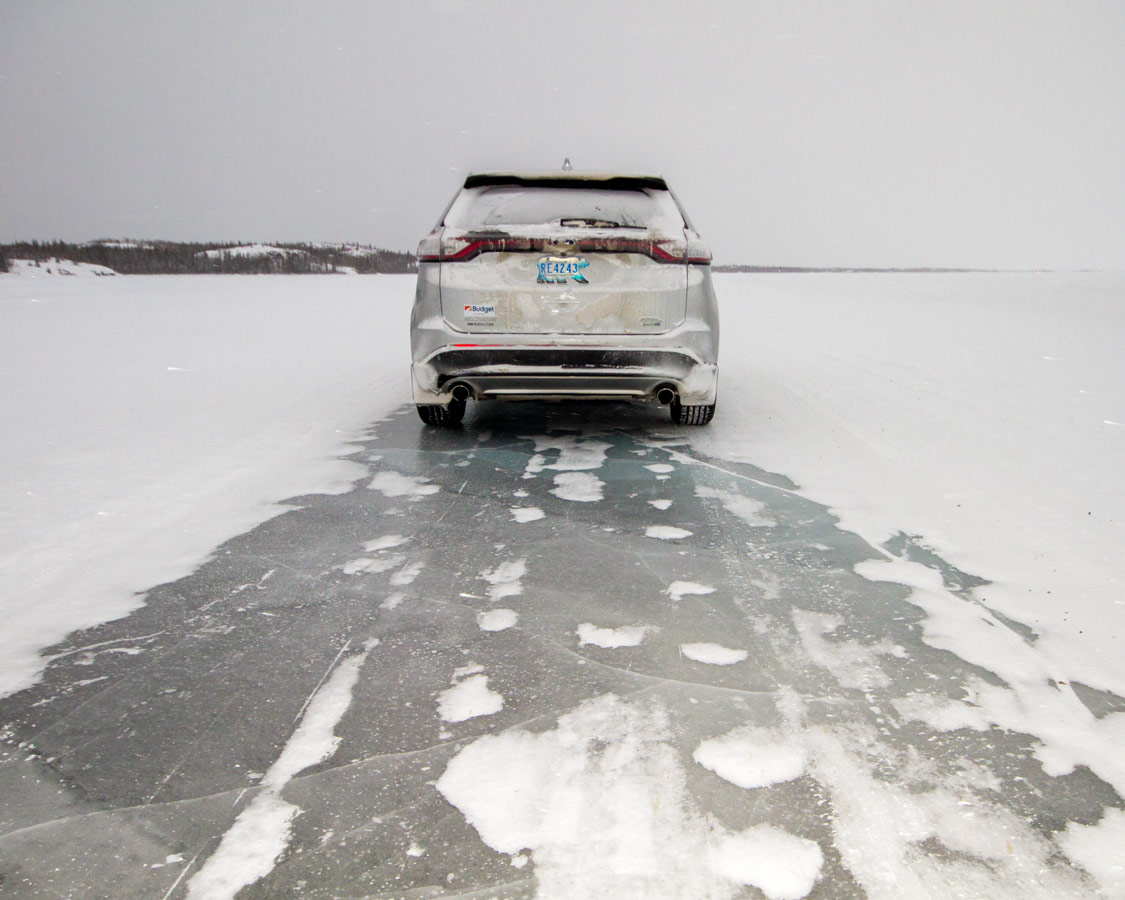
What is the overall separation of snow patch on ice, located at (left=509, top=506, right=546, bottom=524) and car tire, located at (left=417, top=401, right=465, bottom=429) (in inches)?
79.0

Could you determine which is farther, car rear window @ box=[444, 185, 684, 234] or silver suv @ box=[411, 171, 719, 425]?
car rear window @ box=[444, 185, 684, 234]

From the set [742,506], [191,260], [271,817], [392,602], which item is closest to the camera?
[271,817]

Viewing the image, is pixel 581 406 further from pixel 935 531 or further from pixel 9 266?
pixel 9 266

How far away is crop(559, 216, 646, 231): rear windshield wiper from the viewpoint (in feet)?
16.7

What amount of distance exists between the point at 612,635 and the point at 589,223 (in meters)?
3.01

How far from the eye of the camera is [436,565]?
342cm

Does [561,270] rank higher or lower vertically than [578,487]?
higher

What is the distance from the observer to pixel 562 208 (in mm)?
5238

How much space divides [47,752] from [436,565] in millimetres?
1522

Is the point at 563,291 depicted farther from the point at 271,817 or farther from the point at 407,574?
the point at 271,817

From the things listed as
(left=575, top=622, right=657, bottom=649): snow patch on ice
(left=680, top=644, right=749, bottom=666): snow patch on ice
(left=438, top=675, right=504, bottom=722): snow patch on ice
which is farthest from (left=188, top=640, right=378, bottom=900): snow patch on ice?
(left=680, top=644, right=749, bottom=666): snow patch on ice

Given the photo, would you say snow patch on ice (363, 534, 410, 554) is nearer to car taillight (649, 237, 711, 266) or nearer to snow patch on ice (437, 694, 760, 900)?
snow patch on ice (437, 694, 760, 900)

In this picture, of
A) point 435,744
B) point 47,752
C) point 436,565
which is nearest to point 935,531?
point 436,565

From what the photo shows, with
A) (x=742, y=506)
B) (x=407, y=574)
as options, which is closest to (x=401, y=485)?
(x=407, y=574)
